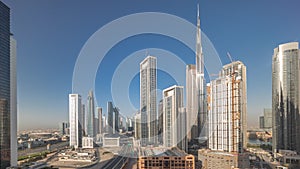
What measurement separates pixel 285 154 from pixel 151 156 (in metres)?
4.87

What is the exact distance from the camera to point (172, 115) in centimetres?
685

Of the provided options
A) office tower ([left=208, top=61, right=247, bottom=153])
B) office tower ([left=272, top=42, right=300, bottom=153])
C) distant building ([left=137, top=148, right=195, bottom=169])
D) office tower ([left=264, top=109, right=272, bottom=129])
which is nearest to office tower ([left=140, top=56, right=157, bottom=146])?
office tower ([left=208, top=61, right=247, bottom=153])

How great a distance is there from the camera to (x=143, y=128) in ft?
26.1

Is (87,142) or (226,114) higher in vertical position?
(226,114)

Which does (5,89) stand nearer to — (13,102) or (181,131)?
(13,102)

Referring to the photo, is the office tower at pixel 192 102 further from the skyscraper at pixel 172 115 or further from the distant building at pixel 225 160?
the distant building at pixel 225 160

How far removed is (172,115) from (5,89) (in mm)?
5074

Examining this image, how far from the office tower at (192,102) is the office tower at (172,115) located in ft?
2.59

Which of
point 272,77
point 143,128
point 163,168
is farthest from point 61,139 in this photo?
point 272,77

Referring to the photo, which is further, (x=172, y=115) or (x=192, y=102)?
(x=192, y=102)

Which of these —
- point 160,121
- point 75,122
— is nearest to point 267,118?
point 160,121

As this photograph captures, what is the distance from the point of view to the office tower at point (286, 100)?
6727 millimetres

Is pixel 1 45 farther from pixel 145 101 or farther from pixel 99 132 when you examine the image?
pixel 99 132

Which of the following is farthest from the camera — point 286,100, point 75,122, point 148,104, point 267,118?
point 267,118
